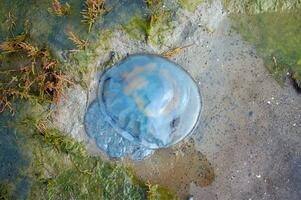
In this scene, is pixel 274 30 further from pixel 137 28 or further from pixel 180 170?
pixel 180 170

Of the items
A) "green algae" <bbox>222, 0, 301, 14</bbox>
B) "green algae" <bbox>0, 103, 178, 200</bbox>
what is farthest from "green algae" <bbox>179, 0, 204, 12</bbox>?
"green algae" <bbox>0, 103, 178, 200</bbox>

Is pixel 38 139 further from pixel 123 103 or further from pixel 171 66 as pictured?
pixel 171 66

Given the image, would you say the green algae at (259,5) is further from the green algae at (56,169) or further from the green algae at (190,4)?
the green algae at (56,169)

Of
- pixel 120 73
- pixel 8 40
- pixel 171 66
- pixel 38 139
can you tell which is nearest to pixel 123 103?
pixel 120 73

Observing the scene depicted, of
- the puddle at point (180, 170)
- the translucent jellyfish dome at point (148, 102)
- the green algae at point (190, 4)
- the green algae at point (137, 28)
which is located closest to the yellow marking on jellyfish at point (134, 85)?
the translucent jellyfish dome at point (148, 102)

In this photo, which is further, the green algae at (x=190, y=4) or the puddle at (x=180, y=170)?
the puddle at (x=180, y=170)

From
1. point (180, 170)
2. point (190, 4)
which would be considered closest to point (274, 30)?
point (190, 4)

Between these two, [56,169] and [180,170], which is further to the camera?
[180,170]
